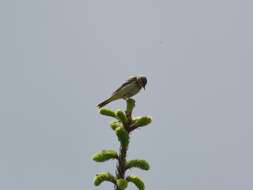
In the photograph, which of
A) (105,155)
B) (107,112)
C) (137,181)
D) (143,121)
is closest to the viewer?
(137,181)

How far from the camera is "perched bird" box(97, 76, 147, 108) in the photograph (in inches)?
493

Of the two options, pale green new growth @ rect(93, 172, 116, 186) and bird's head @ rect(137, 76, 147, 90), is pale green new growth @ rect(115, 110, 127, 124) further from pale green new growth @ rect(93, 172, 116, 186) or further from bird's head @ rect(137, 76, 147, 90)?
bird's head @ rect(137, 76, 147, 90)

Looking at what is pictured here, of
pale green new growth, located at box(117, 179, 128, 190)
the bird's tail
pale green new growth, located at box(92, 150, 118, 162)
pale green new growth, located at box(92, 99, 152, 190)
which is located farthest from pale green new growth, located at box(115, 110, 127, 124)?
the bird's tail

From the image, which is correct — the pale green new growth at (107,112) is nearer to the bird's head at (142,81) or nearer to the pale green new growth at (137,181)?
the pale green new growth at (137,181)

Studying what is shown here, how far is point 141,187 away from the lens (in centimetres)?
895

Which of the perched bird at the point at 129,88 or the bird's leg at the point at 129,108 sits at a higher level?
the perched bird at the point at 129,88

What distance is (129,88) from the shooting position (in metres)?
12.6

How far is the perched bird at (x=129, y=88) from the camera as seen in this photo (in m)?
12.5

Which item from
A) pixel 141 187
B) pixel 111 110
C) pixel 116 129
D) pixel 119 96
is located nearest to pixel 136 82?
pixel 119 96

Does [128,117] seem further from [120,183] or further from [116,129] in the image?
[120,183]

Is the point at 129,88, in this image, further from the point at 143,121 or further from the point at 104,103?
the point at 143,121

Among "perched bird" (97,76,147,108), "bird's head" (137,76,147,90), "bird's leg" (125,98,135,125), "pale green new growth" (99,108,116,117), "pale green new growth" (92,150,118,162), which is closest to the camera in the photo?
"pale green new growth" (92,150,118,162)

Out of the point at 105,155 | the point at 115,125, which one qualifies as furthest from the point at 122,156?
the point at 115,125

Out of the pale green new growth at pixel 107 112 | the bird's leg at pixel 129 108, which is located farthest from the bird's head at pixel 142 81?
the pale green new growth at pixel 107 112
